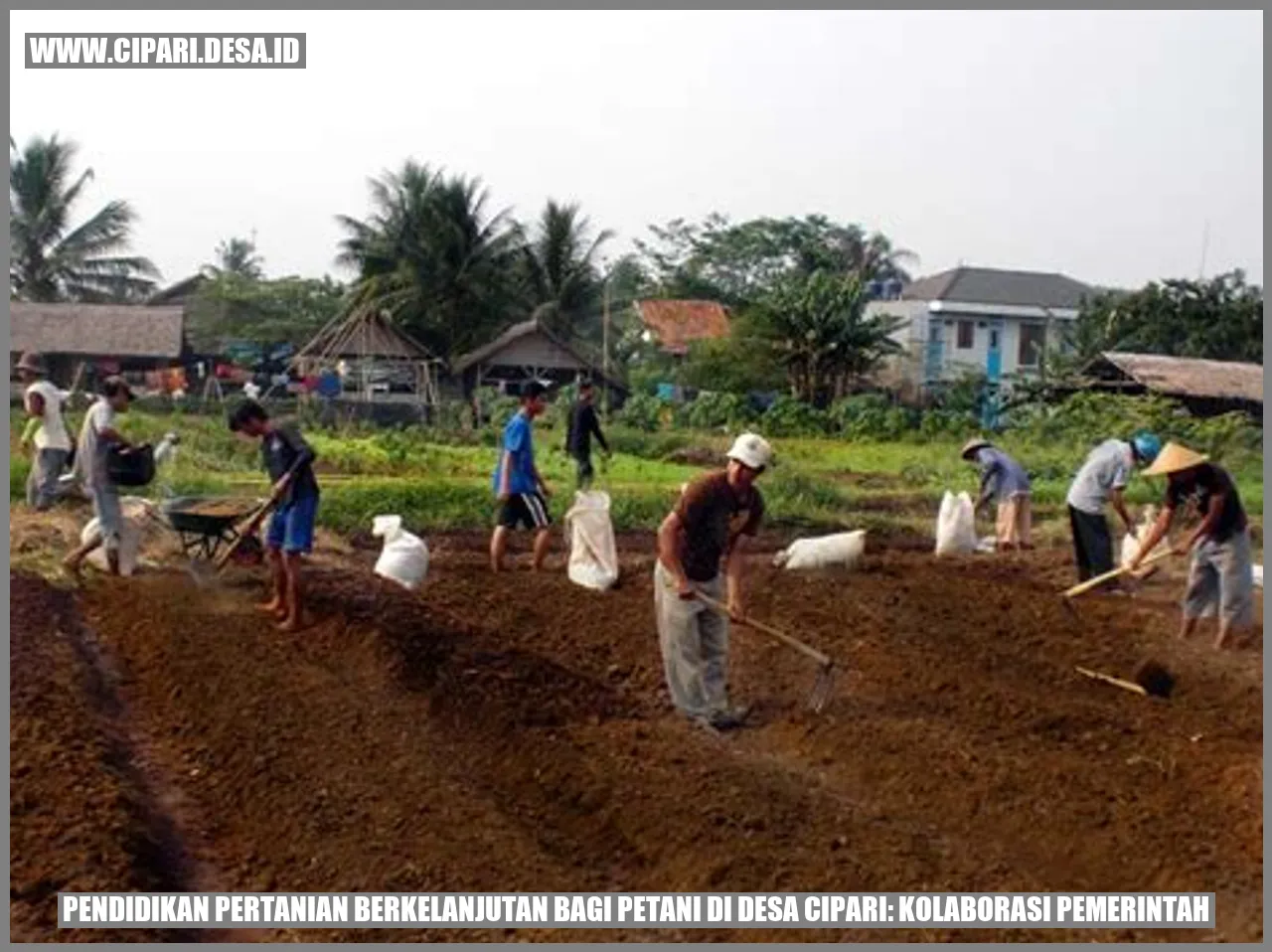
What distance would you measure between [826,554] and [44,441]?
596 cm

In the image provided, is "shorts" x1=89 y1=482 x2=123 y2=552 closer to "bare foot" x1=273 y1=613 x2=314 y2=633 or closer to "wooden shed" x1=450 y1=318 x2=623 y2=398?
"bare foot" x1=273 y1=613 x2=314 y2=633

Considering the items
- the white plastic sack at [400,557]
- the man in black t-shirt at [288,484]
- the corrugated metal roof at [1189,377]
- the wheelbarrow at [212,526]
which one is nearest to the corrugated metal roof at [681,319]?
the corrugated metal roof at [1189,377]

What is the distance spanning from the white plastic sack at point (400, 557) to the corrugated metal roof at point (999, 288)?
33516mm

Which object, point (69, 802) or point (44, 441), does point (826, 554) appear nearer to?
point (44, 441)

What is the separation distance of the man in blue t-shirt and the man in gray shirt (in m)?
3.72

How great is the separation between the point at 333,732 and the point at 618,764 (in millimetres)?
1238

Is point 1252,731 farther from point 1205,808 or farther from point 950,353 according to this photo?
point 950,353

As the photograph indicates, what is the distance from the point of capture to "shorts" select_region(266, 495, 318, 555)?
8.03 meters

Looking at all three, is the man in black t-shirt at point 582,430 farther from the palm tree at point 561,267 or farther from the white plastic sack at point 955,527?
the palm tree at point 561,267

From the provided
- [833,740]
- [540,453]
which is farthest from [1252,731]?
[540,453]

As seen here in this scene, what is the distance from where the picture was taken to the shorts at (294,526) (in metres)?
8.03

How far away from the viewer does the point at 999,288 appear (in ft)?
144
